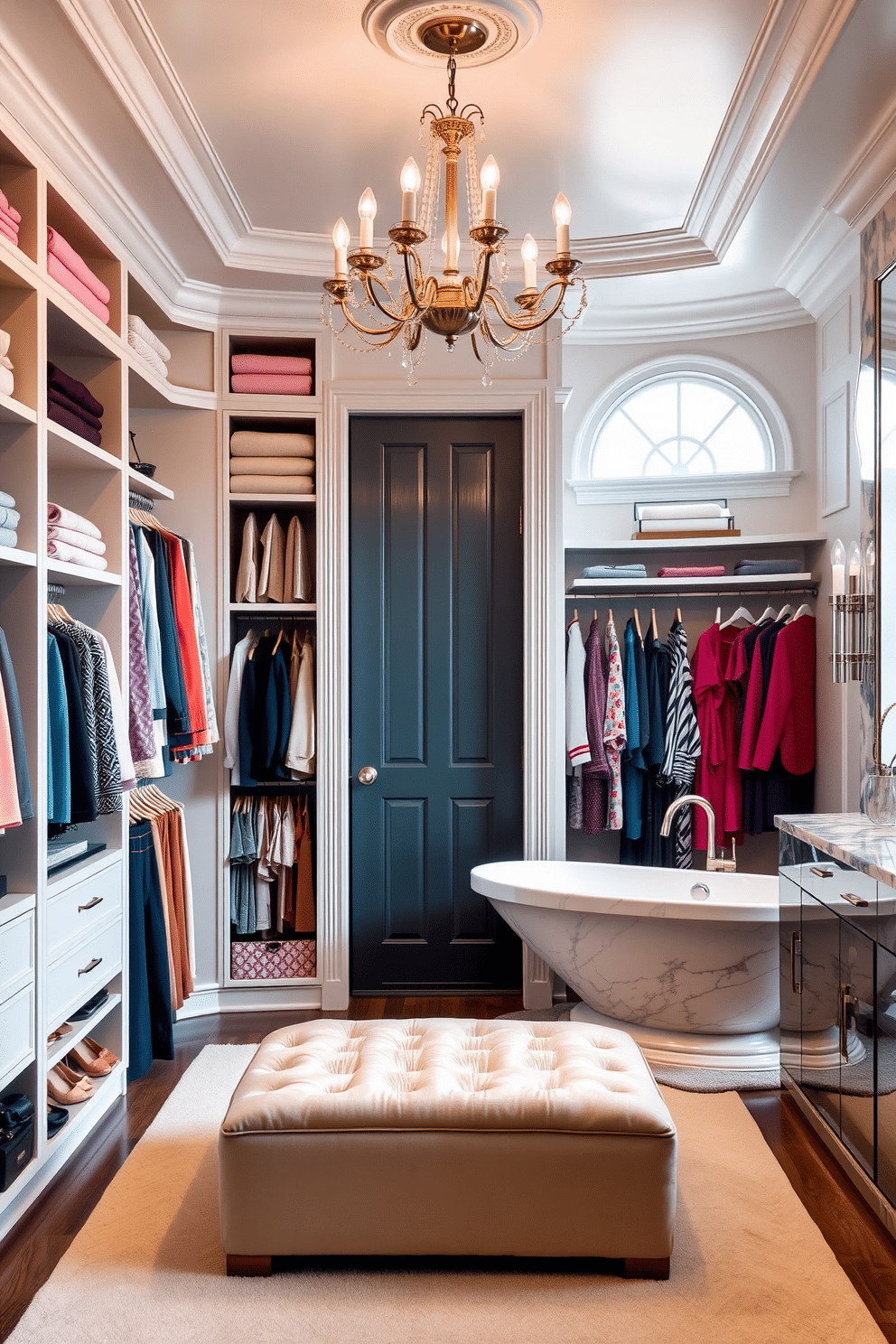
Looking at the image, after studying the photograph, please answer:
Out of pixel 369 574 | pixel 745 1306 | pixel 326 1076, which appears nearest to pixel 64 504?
pixel 369 574

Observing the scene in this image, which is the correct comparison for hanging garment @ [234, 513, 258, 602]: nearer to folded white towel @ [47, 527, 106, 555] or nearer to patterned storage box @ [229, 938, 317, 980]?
folded white towel @ [47, 527, 106, 555]

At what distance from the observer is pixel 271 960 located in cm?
414

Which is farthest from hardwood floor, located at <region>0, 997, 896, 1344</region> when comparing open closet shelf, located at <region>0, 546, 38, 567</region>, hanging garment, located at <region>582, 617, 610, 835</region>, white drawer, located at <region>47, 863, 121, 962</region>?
Answer: open closet shelf, located at <region>0, 546, 38, 567</region>

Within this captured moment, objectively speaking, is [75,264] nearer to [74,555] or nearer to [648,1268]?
[74,555]

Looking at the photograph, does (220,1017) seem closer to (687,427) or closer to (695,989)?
(695,989)

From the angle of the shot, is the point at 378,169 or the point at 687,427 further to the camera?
the point at 687,427

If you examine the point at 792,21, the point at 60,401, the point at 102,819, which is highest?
the point at 792,21

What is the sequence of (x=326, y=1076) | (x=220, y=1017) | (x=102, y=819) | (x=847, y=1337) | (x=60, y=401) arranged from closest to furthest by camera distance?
(x=847, y=1337) < (x=326, y=1076) < (x=60, y=401) < (x=102, y=819) < (x=220, y=1017)

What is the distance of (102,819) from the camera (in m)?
3.30

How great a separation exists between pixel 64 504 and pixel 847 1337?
9.91 feet

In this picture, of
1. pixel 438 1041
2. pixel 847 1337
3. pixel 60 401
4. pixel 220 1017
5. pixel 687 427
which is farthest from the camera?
pixel 687 427

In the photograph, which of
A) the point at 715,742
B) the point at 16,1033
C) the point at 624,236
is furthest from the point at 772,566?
the point at 16,1033

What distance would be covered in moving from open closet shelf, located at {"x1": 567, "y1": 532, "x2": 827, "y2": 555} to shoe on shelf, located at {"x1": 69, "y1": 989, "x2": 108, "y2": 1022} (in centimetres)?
253

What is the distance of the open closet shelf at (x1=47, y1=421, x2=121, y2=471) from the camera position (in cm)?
284
